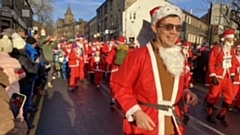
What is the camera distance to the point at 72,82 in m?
10.5

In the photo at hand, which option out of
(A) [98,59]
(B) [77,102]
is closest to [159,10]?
(B) [77,102]

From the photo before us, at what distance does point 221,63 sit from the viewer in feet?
21.3

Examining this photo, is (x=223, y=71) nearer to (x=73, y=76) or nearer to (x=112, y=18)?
(x=73, y=76)

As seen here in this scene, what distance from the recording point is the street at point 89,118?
579 centimetres

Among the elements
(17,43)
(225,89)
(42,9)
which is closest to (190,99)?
(17,43)

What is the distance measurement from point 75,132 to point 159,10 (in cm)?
371

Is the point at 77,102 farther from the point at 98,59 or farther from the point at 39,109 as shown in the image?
the point at 98,59

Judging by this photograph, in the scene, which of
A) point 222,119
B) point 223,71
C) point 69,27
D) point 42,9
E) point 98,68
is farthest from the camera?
point 69,27

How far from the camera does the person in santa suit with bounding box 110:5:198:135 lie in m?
2.56

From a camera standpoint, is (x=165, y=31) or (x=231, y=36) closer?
(x=165, y=31)

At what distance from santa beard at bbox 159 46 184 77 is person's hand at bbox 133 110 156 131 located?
47cm

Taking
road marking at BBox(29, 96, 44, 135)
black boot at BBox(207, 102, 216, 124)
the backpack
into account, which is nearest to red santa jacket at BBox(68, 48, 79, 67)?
road marking at BBox(29, 96, 44, 135)

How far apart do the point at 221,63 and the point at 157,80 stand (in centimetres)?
441

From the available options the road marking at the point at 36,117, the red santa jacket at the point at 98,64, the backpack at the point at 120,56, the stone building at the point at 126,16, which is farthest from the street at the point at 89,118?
the stone building at the point at 126,16
